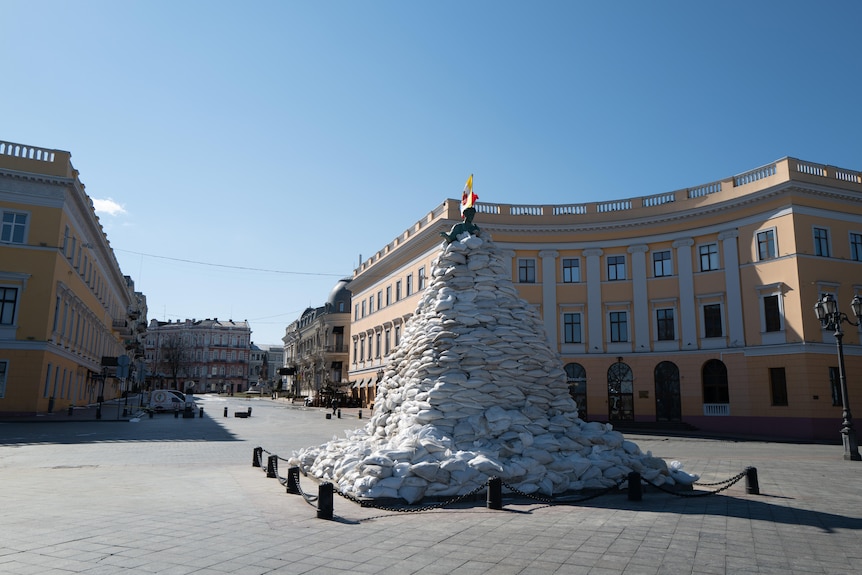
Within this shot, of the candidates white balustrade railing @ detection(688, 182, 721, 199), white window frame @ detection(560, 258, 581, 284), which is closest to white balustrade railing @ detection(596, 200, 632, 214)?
white window frame @ detection(560, 258, 581, 284)

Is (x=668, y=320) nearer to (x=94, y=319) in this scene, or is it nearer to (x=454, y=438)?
(x=454, y=438)

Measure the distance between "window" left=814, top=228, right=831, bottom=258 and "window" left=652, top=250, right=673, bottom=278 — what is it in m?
7.67

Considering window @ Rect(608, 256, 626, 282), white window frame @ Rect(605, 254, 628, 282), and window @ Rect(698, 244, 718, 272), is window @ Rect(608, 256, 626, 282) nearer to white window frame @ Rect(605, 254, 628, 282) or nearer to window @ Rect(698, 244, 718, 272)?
white window frame @ Rect(605, 254, 628, 282)

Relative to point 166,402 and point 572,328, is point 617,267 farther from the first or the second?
point 166,402

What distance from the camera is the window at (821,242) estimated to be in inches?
1224

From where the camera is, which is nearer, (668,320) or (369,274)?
(668,320)

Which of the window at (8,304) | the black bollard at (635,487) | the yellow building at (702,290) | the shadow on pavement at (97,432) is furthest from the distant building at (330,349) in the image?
the black bollard at (635,487)

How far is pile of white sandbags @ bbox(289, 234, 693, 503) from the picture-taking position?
35.1ft

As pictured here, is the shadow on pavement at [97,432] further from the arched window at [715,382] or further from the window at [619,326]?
the arched window at [715,382]

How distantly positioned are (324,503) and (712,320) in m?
30.8

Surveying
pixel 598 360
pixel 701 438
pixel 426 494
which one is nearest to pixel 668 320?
pixel 598 360

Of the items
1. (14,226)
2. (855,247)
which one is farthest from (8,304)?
(855,247)

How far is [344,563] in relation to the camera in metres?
6.78

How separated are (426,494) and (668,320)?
97.2 ft
